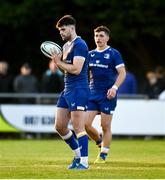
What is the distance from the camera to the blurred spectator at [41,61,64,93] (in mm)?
26106

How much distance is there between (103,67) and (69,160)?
1.88 meters

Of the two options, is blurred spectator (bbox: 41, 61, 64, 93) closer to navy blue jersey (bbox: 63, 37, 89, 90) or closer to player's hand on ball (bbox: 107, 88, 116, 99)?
player's hand on ball (bbox: 107, 88, 116, 99)

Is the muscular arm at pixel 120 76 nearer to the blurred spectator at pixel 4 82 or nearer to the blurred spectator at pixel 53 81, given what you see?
the blurred spectator at pixel 53 81

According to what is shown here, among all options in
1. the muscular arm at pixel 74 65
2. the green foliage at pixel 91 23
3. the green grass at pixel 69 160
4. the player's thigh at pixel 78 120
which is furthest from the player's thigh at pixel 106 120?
the green foliage at pixel 91 23

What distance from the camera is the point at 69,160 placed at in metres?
16.7

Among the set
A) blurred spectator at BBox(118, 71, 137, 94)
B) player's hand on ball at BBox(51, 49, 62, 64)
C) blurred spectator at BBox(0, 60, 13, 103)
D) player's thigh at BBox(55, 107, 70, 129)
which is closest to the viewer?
player's hand on ball at BBox(51, 49, 62, 64)

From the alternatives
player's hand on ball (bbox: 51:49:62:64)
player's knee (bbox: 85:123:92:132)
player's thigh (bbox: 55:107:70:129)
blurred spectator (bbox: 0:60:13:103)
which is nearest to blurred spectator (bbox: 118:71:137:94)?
blurred spectator (bbox: 0:60:13:103)

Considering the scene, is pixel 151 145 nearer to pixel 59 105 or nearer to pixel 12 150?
pixel 12 150

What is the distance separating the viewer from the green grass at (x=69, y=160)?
13.5m

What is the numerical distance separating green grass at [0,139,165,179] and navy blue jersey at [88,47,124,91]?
144 centimetres

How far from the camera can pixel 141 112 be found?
25562 mm

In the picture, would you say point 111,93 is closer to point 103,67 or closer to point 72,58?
point 103,67

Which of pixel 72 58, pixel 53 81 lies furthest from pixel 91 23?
pixel 72 58

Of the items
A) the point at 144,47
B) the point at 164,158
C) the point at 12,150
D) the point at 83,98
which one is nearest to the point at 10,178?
the point at 83,98
